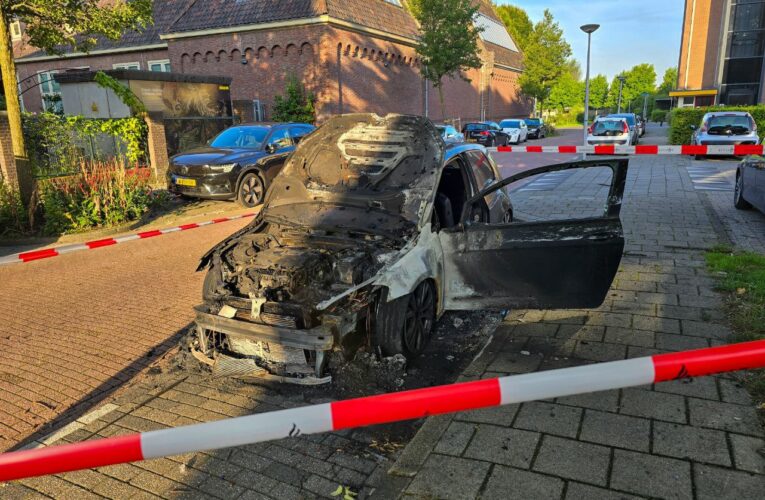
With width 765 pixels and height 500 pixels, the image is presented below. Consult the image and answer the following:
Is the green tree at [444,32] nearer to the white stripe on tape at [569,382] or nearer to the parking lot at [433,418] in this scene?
the parking lot at [433,418]

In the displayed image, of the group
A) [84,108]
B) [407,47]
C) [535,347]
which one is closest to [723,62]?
[407,47]

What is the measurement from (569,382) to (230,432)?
1.30m

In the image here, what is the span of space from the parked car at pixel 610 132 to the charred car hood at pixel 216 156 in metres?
15.3

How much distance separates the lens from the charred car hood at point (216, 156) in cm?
1153

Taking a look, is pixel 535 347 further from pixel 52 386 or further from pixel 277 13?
pixel 277 13

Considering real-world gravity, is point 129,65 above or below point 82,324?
above

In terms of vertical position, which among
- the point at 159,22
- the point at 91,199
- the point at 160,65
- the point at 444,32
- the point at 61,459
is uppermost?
the point at 159,22

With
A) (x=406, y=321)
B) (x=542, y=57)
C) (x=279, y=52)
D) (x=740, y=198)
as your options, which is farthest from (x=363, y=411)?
(x=542, y=57)

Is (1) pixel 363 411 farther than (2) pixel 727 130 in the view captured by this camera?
No

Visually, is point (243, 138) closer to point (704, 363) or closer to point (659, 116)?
point (704, 363)

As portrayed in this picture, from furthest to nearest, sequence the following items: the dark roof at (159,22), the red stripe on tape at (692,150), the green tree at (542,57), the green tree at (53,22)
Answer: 1. the green tree at (542,57)
2. the dark roof at (159,22)
3. the red stripe on tape at (692,150)
4. the green tree at (53,22)

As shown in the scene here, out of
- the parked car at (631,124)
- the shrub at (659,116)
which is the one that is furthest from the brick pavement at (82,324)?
the shrub at (659,116)

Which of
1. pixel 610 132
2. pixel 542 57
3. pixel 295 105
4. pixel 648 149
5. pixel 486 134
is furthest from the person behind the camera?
pixel 542 57

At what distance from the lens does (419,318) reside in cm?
424
